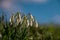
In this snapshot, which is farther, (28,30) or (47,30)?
(47,30)

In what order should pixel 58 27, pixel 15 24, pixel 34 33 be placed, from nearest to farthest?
pixel 15 24, pixel 34 33, pixel 58 27

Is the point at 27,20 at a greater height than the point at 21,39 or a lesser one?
greater

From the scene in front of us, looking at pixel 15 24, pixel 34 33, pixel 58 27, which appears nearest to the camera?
pixel 15 24

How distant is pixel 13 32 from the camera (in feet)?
35.0

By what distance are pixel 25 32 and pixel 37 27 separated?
677 mm

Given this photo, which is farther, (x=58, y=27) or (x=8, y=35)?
(x=58, y=27)

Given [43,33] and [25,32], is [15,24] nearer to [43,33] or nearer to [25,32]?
[25,32]

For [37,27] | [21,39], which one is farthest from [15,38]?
[37,27]

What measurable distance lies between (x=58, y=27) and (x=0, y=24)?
A: 405 cm

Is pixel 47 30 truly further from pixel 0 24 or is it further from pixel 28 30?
pixel 0 24

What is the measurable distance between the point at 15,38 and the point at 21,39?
0.73 ft

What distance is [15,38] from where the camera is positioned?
35.2 ft

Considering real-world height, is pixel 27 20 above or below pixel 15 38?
above

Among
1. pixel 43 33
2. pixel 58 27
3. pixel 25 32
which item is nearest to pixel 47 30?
pixel 43 33
